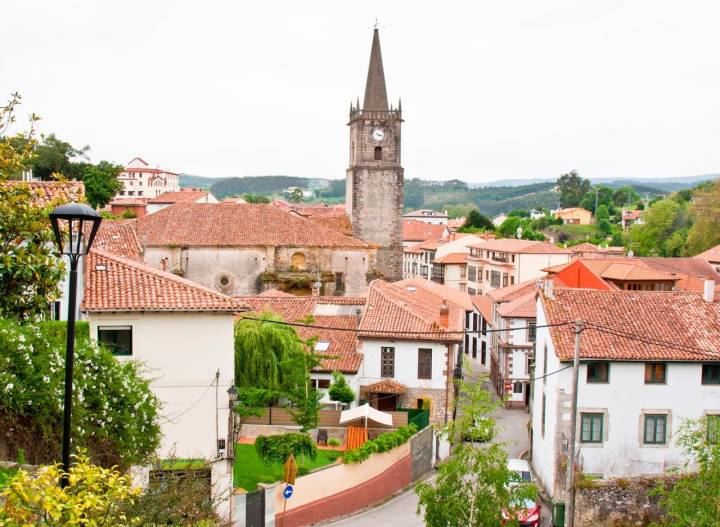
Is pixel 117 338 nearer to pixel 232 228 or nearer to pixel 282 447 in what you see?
pixel 282 447

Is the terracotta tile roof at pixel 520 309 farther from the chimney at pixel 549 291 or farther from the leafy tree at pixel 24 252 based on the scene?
the leafy tree at pixel 24 252

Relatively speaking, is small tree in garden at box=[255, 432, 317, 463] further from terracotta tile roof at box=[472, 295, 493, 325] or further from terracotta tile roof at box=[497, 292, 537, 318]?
terracotta tile roof at box=[472, 295, 493, 325]

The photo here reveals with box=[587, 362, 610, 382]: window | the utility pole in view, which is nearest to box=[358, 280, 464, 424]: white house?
box=[587, 362, 610, 382]: window

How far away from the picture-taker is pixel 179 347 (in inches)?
839

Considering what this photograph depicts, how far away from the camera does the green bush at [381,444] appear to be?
25281 mm

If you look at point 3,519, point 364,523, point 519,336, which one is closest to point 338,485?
point 364,523

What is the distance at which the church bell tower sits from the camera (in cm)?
7044

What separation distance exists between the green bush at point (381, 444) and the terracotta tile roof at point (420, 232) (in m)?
98.1

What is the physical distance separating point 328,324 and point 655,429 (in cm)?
1555

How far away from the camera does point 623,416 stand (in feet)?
89.2

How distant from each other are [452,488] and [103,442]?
A: 27.5ft

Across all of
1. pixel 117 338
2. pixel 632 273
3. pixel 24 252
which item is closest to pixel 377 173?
pixel 632 273

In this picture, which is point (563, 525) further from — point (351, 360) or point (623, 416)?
point (351, 360)

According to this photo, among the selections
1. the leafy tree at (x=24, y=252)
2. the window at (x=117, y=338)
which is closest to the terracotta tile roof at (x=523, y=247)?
the window at (x=117, y=338)
